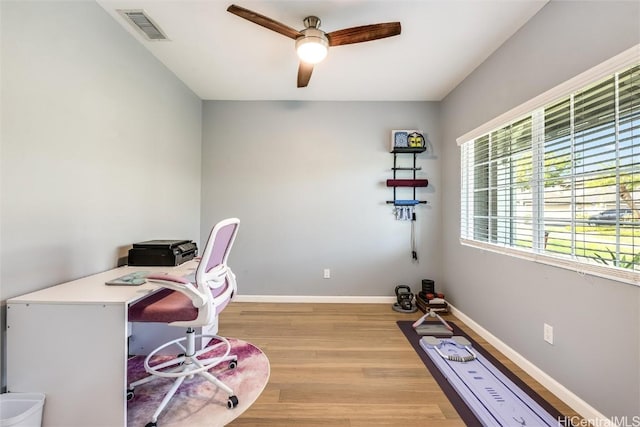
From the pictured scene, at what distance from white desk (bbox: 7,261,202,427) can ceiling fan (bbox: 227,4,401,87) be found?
183 cm

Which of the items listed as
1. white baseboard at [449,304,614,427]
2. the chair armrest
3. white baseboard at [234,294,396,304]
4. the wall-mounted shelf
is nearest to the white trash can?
the chair armrest

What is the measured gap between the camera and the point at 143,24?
1.91m

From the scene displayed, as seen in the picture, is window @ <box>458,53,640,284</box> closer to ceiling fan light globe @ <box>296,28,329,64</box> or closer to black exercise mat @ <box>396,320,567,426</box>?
black exercise mat @ <box>396,320,567,426</box>

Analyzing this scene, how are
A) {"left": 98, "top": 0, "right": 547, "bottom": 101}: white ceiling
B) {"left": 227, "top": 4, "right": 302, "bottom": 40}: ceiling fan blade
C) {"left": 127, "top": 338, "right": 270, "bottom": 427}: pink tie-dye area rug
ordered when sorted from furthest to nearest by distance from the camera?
1. {"left": 98, "top": 0, "right": 547, "bottom": 101}: white ceiling
2. {"left": 227, "top": 4, "right": 302, "bottom": 40}: ceiling fan blade
3. {"left": 127, "top": 338, "right": 270, "bottom": 427}: pink tie-dye area rug

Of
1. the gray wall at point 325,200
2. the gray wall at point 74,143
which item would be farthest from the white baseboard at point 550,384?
the gray wall at point 74,143

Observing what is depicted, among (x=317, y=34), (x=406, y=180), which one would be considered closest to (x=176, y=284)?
(x=317, y=34)

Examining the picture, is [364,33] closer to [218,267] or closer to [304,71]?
[304,71]

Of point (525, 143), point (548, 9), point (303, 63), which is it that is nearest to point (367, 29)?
point (303, 63)

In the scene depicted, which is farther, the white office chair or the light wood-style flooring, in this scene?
the light wood-style flooring

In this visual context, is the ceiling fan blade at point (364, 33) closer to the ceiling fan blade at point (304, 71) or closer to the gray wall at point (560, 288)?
the ceiling fan blade at point (304, 71)

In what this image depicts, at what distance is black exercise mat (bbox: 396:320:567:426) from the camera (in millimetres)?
1444

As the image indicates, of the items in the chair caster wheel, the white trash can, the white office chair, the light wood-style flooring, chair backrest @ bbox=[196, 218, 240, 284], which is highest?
chair backrest @ bbox=[196, 218, 240, 284]

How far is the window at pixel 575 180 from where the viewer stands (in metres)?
1.26

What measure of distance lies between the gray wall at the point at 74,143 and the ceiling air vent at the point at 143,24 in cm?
13
